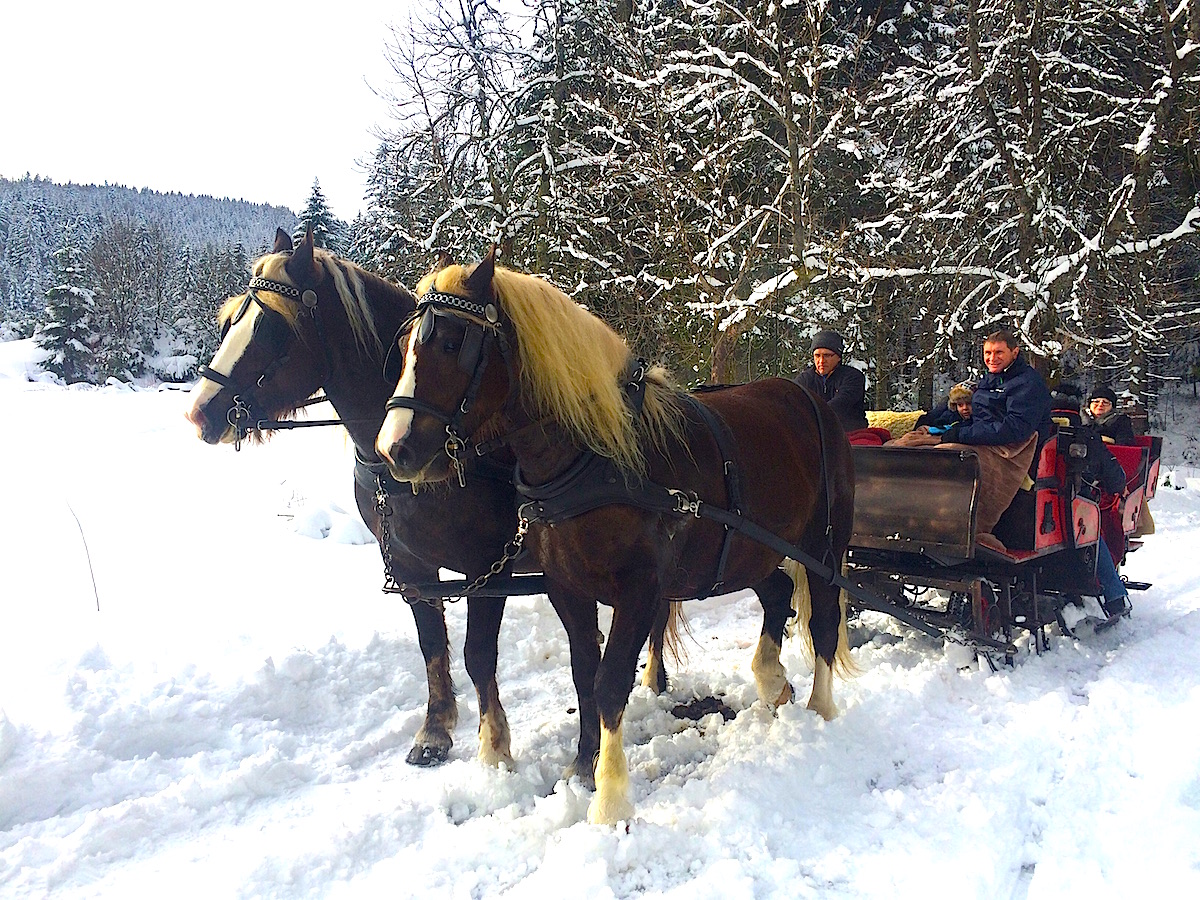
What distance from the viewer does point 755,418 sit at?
3.49 m

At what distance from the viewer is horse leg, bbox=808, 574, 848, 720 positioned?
3.67 metres

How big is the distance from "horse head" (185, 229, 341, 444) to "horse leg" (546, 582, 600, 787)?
4.44ft

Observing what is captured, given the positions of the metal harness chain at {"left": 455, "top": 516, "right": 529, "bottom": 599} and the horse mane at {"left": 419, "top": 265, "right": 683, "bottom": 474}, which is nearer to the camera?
the horse mane at {"left": 419, "top": 265, "right": 683, "bottom": 474}

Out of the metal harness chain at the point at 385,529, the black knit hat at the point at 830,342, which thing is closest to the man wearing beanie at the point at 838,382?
the black knit hat at the point at 830,342

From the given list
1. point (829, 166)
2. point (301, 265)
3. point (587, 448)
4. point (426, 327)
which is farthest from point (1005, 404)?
point (829, 166)

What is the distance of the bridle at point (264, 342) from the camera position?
3.02 metres

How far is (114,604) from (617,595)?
163 inches

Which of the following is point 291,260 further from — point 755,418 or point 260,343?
point 755,418

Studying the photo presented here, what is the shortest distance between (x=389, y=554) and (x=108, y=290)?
159 feet

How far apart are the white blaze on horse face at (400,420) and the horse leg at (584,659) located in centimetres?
93

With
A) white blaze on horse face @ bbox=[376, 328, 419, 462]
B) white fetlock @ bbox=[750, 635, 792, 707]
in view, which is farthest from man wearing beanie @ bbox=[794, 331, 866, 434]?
white blaze on horse face @ bbox=[376, 328, 419, 462]

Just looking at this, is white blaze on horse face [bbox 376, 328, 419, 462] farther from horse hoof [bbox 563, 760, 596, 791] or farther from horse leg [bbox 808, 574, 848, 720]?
horse leg [bbox 808, 574, 848, 720]

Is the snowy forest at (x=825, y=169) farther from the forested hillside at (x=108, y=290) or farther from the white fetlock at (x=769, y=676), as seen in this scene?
the forested hillside at (x=108, y=290)

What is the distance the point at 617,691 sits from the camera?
2.70 meters
